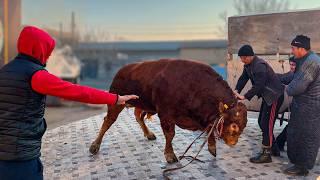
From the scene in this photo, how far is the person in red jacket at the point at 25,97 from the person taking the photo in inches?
111

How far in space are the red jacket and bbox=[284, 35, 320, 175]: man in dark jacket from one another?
2.79 m

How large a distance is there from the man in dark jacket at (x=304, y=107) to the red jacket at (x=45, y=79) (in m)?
2.79

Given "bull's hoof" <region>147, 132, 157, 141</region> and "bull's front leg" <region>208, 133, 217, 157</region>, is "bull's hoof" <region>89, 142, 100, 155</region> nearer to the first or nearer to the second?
"bull's hoof" <region>147, 132, 157, 141</region>

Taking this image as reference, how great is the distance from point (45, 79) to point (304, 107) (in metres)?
3.39

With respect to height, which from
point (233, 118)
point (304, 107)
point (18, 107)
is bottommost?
point (233, 118)

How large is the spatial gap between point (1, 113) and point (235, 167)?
3403 mm

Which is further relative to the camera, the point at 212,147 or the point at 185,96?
the point at 212,147

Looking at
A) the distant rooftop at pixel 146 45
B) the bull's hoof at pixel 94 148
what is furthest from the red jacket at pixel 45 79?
the distant rooftop at pixel 146 45

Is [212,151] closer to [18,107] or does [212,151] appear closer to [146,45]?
[18,107]

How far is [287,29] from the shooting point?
698cm

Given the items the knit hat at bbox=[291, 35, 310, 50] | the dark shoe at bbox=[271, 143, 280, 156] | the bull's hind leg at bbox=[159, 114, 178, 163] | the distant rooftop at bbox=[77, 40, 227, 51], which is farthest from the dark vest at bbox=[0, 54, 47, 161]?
the distant rooftop at bbox=[77, 40, 227, 51]

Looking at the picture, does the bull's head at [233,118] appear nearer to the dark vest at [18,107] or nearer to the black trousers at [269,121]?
the black trousers at [269,121]

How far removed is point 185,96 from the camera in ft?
16.7

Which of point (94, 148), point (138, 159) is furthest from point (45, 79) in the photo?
point (94, 148)
